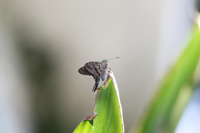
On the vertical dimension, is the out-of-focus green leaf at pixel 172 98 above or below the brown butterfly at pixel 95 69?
below

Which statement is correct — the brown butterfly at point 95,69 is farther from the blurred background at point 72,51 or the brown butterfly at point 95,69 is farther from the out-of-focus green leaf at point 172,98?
the blurred background at point 72,51

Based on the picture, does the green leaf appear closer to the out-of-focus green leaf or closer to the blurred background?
the out-of-focus green leaf

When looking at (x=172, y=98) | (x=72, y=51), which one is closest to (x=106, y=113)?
(x=172, y=98)

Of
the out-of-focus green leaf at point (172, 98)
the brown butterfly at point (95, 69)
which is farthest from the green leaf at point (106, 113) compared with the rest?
the out-of-focus green leaf at point (172, 98)

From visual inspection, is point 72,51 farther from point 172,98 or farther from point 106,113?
point 106,113

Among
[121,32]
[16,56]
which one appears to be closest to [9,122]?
[16,56]

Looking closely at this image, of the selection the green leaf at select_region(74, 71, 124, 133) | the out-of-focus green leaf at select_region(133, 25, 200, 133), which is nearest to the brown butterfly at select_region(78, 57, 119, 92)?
the green leaf at select_region(74, 71, 124, 133)
